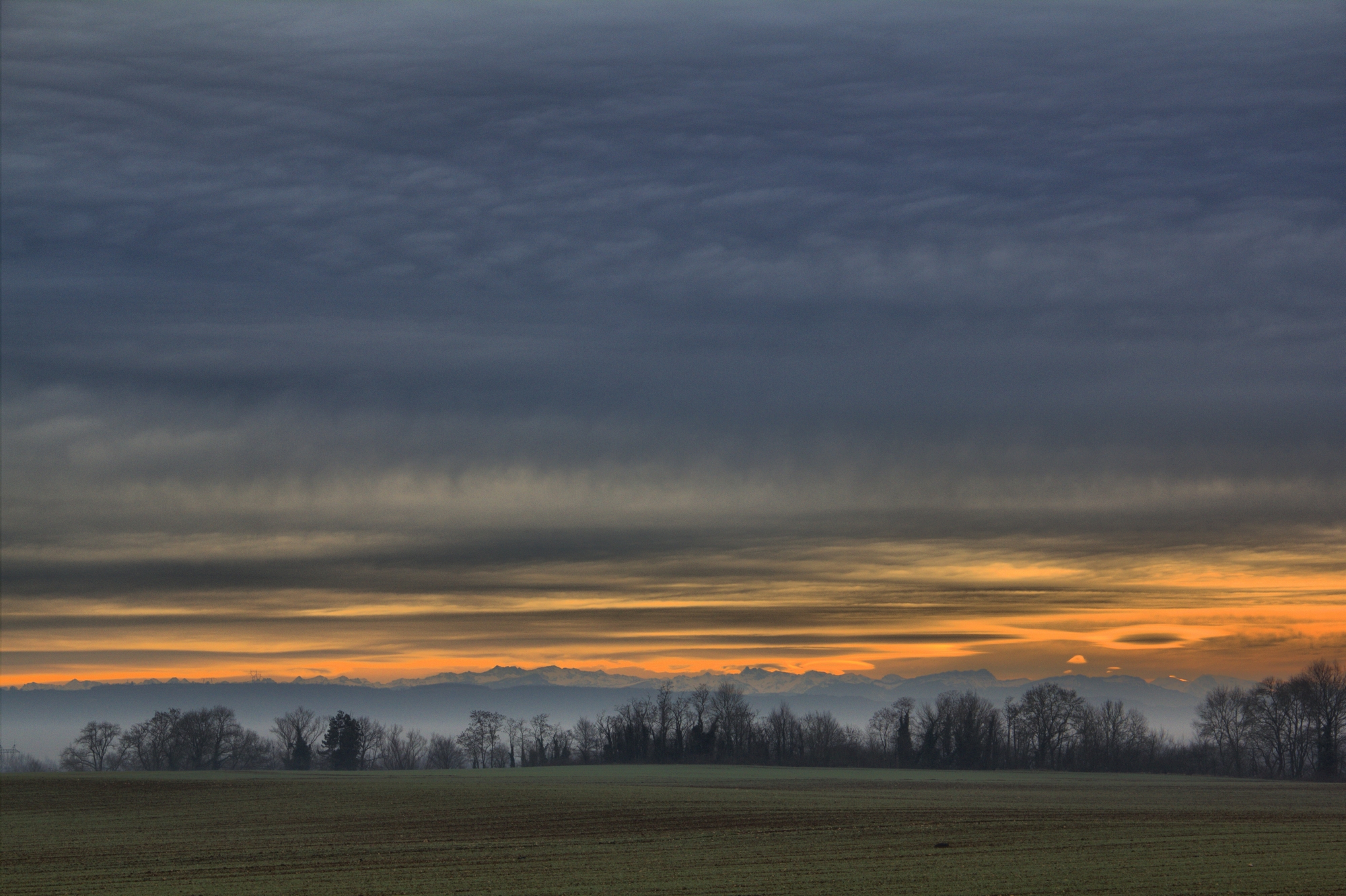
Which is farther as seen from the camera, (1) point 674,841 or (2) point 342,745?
(2) point 342,745

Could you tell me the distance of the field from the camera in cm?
3519

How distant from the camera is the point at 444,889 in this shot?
3428cm

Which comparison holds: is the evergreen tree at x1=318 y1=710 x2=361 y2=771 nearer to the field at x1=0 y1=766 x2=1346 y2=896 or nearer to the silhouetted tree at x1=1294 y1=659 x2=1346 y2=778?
the field at x1=0 y1=766 x2=1346 y2=896

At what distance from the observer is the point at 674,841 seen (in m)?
48.9

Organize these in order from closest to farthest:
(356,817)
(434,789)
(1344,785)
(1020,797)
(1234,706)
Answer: (356,817), (1020,797), (434,789), (1344,785), (1234,706)

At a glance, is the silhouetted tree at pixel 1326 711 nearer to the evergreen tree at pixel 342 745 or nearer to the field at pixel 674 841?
the field at pixel 674 841

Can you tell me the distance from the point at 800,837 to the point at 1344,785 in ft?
323

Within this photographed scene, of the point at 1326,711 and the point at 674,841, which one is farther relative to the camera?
the point at 1326,711

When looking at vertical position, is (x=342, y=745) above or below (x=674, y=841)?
below

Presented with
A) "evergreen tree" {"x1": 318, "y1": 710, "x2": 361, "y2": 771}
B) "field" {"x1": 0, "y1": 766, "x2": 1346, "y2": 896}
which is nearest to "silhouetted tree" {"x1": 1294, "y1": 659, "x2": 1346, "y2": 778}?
"field" {"x1": 0, "y1": 766, "x2": 1346, "y2": 896}

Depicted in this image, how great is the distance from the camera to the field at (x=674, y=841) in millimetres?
35188

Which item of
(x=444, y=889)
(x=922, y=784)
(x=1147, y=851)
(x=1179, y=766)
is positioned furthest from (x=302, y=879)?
(x=1179, y=766)

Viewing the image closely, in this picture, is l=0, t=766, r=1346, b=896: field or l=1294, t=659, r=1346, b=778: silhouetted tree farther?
l=1294, t=659, r=1346, b=778: silhouetted tree

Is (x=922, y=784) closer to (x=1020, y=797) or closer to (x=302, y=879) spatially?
(x=1020, y=797)
